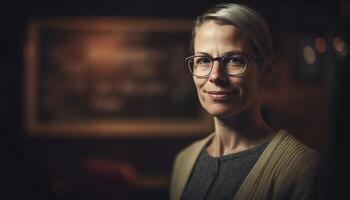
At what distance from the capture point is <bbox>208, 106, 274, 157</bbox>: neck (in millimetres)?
766

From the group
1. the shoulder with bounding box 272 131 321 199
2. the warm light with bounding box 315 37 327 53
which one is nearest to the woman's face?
the shoulder with bounding box 272 131 321 199

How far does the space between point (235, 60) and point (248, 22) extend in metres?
0.06

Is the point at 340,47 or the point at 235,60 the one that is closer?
the point at 235,60

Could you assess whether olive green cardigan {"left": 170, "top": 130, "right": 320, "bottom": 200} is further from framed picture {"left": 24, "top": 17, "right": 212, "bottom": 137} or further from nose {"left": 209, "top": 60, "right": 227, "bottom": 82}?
framed picture {"left": 24, "top": 17, "right": 212, "bottom": 137}

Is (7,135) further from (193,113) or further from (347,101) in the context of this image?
(347,101)

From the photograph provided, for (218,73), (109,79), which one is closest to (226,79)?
(218,73)

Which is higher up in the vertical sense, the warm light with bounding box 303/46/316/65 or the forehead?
the forehead

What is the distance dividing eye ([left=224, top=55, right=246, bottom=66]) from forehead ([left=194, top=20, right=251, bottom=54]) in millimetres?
11

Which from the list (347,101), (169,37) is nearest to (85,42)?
(169,37)

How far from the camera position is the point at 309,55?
9.77ft

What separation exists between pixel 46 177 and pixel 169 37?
4.81ft

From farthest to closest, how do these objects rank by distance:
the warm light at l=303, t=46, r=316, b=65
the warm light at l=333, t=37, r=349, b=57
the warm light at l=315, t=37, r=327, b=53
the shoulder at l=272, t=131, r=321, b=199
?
1. the warm light at l=303, t=46, r=316, b=65
2. the warm light at l=333, t=37, r=349, b=57
3. the warm light at l=315, t=37, r=327, b=53
4. the shoulder at l=272, t=131, r=321, b=199

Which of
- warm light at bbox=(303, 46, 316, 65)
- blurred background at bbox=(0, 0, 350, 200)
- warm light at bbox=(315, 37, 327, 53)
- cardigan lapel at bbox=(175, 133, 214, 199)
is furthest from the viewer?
blurred background at bbox=(0, 0, 350, 200)

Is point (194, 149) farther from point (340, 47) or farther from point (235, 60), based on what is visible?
point (340, 47)
